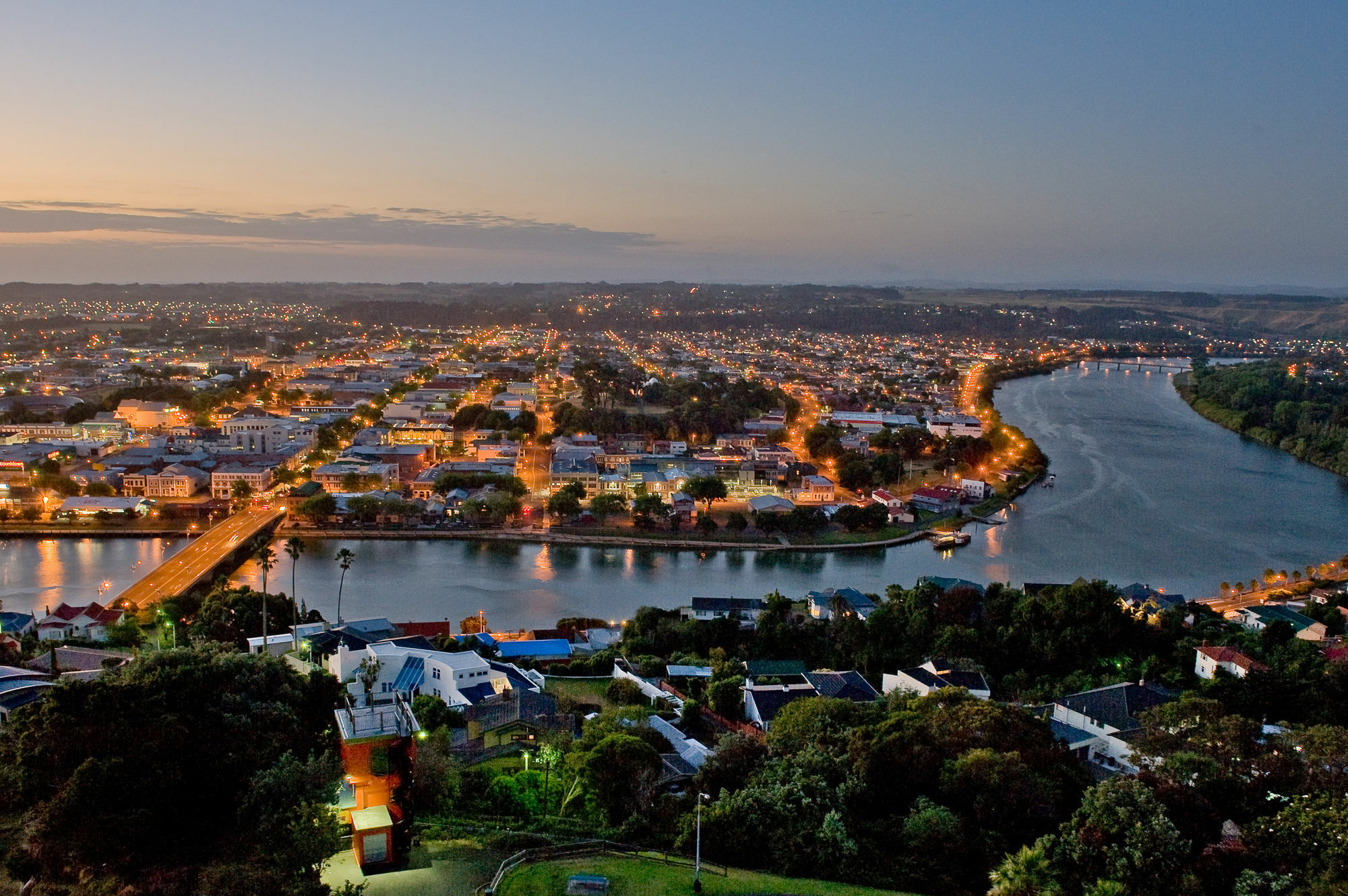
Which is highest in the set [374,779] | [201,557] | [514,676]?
[374,779]

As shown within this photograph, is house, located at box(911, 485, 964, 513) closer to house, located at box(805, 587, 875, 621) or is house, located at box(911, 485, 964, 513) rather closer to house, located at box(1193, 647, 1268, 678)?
house, located at box(805, 587, 875, 621)

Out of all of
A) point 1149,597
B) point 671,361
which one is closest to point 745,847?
point 1149,597

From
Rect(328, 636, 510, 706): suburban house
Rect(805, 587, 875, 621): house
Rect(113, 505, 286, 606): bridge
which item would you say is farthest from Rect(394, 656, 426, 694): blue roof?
Rect(113, 505, 286, 606): bridge

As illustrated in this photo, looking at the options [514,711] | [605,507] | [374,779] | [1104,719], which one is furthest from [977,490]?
[374,779]

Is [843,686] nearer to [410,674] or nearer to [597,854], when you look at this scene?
[410,674]

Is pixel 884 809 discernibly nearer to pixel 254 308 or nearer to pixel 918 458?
pixel 918 458

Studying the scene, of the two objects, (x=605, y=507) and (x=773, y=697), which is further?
(x=605, y=507)
